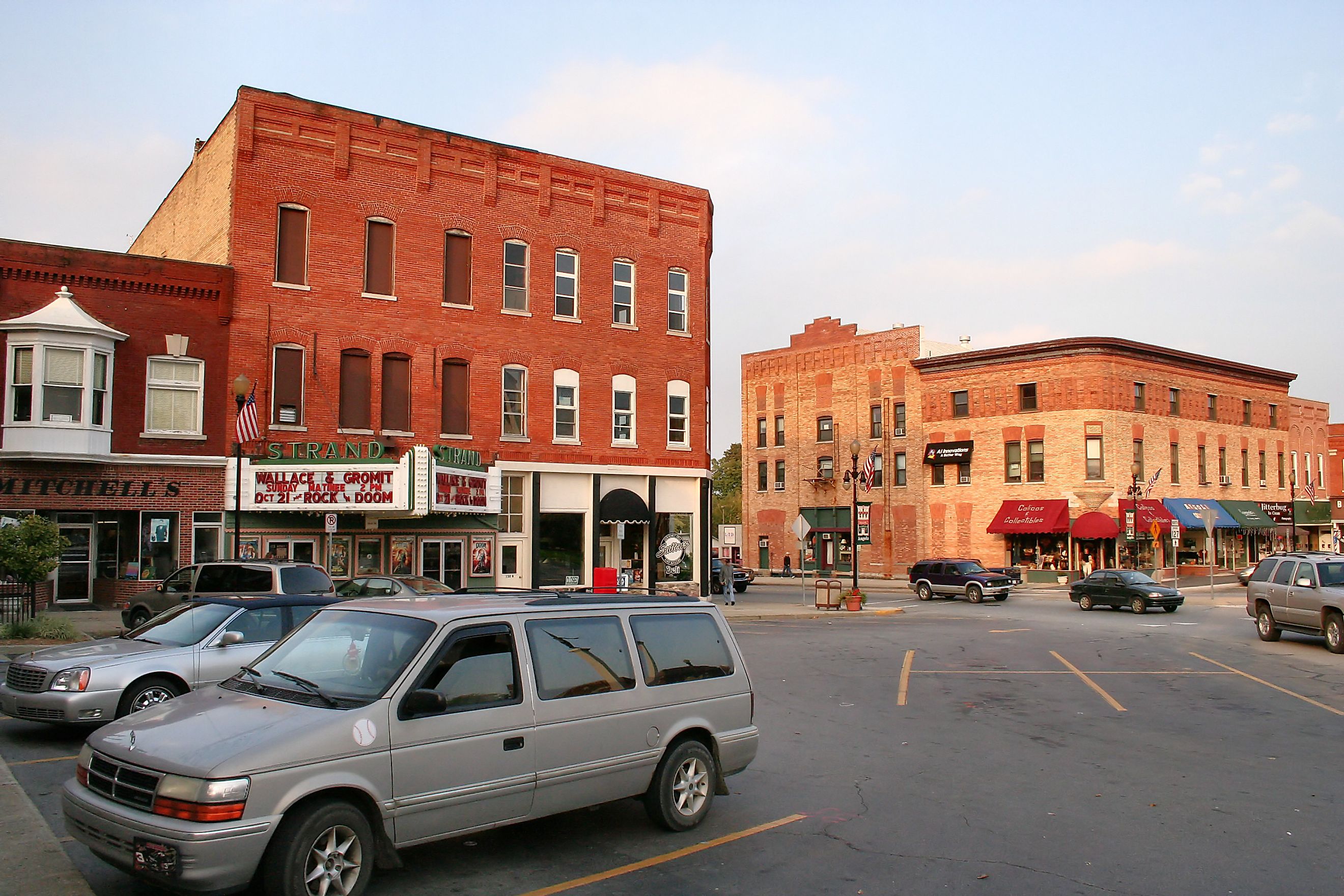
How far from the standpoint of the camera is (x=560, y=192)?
33531 mm

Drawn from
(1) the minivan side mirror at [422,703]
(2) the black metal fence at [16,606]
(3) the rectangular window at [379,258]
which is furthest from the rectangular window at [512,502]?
(1) the minivan side mirror at [422,703]

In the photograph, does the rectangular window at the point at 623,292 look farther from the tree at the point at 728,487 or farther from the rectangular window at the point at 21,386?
the tree at the point at 728,487

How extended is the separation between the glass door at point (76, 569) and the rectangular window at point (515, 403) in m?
11.9

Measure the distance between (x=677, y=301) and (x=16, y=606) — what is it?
22.2 metres

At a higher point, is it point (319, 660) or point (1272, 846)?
point (319, 660)

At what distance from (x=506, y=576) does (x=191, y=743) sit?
87.4ft

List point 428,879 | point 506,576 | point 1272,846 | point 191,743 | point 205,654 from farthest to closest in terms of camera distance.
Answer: point 506,576, point 205,654, point 1272,846, point 428,879, point 191,743

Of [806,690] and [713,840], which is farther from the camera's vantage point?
[806,690]

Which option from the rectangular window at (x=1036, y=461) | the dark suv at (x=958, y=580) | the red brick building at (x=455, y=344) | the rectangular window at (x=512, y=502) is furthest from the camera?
the rectangular window at (x=1036, y=461)

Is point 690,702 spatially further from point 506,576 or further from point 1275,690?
point 506,576

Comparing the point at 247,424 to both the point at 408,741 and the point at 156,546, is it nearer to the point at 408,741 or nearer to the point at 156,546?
the point at 156,546

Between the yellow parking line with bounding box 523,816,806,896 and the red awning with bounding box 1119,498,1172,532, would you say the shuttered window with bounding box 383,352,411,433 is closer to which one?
the yellow parking line with bounding box 523,816,806,896

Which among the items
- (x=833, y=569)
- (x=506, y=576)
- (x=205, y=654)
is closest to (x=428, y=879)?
(x=205, y=654)

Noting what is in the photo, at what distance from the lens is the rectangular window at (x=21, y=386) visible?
993 inches
